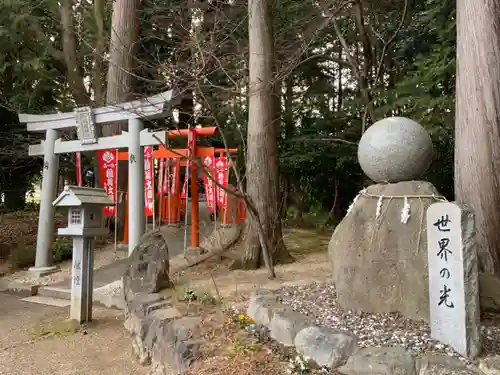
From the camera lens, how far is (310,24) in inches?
400

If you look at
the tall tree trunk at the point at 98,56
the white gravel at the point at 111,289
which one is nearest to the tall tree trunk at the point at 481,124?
the white gravel at the point at 111,289

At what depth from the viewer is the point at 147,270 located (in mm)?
5750

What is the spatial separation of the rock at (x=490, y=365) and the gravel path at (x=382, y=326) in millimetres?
176

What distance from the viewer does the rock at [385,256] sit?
3467mm

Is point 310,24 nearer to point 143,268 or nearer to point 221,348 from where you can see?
point 143,268

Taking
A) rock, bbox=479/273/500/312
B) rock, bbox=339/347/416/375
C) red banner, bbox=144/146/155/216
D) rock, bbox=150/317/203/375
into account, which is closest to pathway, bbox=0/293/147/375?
rock, bbox=150/317/203/375

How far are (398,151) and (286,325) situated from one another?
5.72 feet

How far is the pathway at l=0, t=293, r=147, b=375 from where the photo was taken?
4.54 m

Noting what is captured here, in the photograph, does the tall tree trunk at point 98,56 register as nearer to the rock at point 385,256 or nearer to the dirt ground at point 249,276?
the dirt ground at point 249,276

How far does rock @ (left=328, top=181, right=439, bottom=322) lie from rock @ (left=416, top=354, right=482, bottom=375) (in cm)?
73

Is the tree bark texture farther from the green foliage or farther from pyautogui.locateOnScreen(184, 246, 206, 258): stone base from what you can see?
pyautogui.locateOnScreen(184, 246, 206, 258): stone base

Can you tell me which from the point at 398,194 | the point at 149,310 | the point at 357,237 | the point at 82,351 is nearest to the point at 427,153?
the point at 398,194

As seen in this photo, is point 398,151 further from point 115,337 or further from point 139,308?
point 115,337

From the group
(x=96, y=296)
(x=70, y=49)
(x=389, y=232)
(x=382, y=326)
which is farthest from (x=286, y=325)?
(x=70, y=49)
